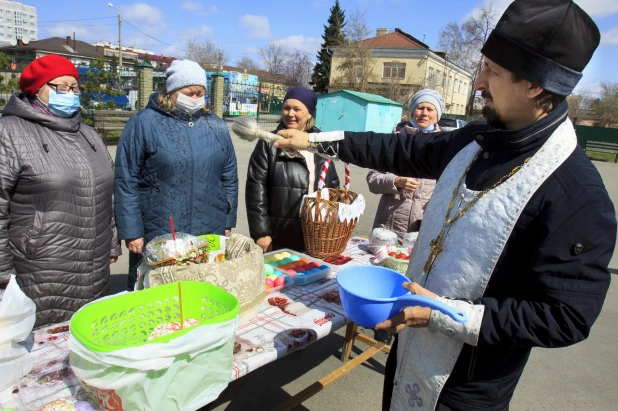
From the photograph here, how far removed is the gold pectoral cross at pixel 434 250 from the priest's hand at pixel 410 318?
140 millimetres

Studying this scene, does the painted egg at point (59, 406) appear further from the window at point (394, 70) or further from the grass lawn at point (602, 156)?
the window at point (394, 70)

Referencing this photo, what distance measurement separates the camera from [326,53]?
36.4 metres

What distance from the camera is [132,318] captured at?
141 centimetres

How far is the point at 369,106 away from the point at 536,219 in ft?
57.6

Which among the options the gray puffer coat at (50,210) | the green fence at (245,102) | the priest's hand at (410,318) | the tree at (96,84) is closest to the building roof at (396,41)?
the green fence at (245,102)

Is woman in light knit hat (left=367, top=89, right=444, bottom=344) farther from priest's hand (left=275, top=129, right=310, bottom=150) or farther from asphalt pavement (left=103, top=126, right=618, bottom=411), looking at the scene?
priest's hand (left=275, top=129, right=310, bottom=150)

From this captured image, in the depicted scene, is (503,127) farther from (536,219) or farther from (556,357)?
(556,357)

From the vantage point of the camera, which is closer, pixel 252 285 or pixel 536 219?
pixel 536 219

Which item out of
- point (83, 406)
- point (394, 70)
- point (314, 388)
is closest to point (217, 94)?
point (314, 388)

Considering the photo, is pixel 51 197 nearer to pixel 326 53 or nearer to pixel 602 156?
pixel 602 156

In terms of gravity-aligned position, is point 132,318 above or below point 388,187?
below

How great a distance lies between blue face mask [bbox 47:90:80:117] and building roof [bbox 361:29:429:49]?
111 ft

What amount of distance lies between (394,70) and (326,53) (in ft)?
21.4

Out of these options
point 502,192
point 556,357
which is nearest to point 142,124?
point 502,192
